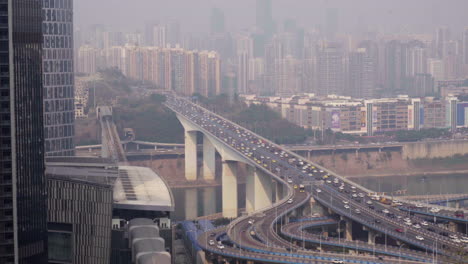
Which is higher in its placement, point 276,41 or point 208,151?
point 276,41

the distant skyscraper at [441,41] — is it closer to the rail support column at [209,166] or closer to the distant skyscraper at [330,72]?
the distant skyscraper at [330,72]

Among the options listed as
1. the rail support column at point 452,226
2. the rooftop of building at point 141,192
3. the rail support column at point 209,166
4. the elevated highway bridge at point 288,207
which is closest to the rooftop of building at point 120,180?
the rooftop of building at point 141,192

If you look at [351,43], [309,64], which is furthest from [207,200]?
[351,43]

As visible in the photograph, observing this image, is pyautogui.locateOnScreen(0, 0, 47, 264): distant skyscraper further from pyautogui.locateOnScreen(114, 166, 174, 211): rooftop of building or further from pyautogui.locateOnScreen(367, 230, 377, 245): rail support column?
pyautogui.locateOnScreen(367, 230, 377, 245): rail support column

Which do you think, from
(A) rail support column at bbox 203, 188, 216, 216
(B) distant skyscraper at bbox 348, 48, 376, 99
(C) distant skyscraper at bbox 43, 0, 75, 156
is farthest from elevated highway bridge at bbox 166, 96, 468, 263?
(B) distant skyscraper at bbox 348, 48, 376, 99

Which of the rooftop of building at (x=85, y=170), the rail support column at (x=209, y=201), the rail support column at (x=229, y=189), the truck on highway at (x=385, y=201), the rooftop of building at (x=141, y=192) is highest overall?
the rooftop of building at (x=85, y=170)

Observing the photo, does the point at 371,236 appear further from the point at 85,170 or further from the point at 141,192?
the point at 85,170

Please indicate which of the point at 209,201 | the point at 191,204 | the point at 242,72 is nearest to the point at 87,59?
the point at 242,72

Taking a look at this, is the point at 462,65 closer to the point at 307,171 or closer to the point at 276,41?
the point at 276,41
